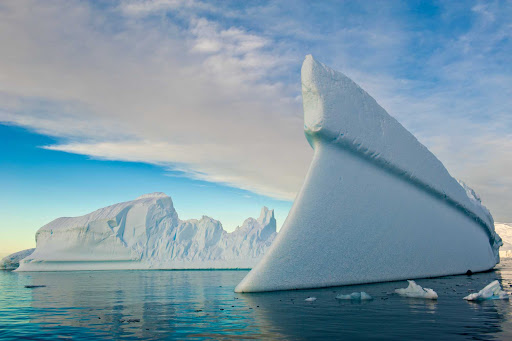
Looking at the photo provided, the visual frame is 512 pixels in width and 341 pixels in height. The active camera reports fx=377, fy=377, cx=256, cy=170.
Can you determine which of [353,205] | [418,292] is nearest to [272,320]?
[418,292]

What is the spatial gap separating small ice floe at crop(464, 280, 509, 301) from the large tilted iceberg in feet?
12.7

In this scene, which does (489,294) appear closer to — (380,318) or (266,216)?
(380,318)

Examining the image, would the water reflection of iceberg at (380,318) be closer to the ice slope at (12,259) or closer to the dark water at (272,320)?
the dark water at (272,320)

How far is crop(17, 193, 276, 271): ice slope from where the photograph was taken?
3997 cm

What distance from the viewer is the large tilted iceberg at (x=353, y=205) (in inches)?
421

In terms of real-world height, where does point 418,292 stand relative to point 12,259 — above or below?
below

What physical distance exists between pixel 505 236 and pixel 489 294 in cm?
10468

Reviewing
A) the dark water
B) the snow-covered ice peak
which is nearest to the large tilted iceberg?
the dark water

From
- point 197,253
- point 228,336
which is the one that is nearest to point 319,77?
point 228,336

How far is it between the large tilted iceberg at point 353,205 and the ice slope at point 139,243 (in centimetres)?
2630

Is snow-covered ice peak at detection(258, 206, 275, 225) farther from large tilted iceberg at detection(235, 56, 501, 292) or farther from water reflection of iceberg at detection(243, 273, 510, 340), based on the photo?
water reflection of iceberg at detection(243, 273, 510, 340)

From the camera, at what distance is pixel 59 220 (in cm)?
4366

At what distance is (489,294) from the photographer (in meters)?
8.73

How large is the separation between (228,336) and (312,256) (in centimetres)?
608
